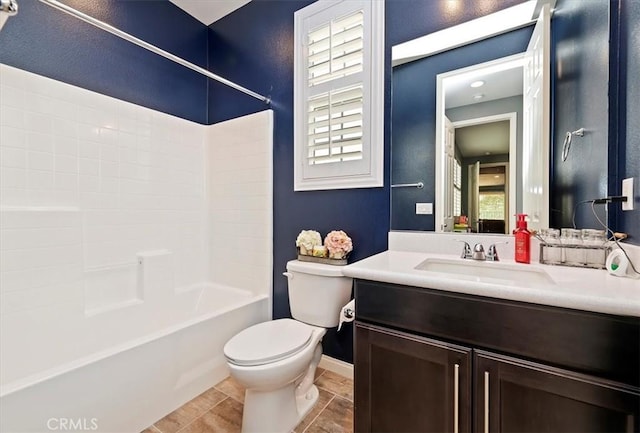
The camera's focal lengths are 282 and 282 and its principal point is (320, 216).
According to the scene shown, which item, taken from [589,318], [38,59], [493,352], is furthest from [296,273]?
[38,59]

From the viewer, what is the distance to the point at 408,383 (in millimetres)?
958

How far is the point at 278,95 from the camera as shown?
211 cm

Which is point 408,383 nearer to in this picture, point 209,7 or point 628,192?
point 628,192

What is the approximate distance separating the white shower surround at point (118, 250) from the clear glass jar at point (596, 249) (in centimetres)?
176

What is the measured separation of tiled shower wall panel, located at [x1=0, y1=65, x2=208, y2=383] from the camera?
1.49m

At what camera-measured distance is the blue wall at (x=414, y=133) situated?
155 cm

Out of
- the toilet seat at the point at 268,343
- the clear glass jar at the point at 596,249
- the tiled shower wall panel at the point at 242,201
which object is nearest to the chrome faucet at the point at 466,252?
the clear glass jar at the point at 596,249

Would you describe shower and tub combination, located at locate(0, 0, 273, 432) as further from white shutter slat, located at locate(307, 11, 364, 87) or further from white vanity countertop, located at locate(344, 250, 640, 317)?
white vanity countertop, located at locate(344, 250, 640, 317)

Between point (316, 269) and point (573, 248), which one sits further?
point (316, 269)

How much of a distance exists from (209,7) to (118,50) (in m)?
0.83

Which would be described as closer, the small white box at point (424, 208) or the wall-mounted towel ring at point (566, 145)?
the wall-mounted towel ring at point (566, 145)

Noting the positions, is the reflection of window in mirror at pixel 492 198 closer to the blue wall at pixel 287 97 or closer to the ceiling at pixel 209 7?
the blue wall at pixel 287 97

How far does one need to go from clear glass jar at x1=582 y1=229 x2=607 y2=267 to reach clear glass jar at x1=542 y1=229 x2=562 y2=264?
8 centimetres

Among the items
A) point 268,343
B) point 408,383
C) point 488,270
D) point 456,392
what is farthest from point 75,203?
point 488,270
